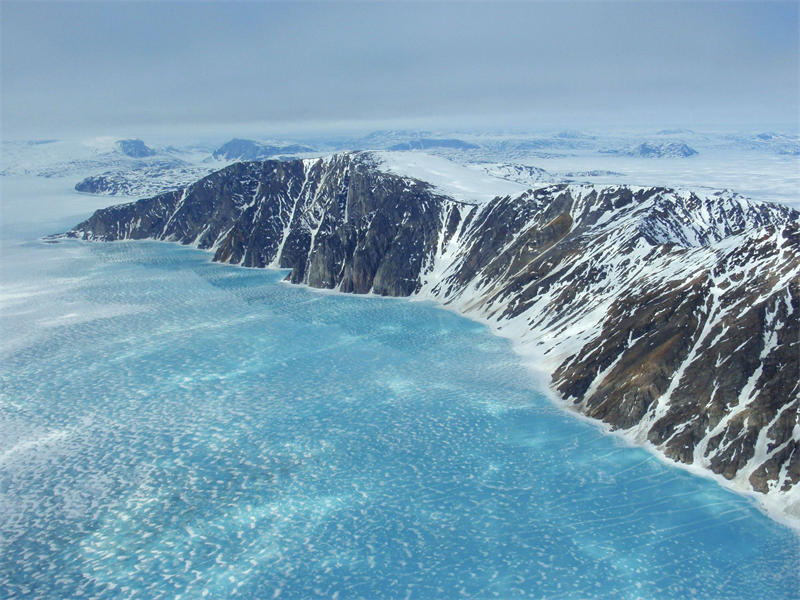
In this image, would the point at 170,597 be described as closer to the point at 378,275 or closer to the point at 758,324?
the point at 758,324

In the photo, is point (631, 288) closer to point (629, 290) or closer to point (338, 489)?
point (629, 290)

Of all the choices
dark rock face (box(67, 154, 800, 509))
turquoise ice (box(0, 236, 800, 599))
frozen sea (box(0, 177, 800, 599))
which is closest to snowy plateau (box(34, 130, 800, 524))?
dark rock face (box(67, 154, 800, 509))

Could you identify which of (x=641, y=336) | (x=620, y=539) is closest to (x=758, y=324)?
(x=641, y=336)

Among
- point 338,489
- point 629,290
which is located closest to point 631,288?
point 629,290

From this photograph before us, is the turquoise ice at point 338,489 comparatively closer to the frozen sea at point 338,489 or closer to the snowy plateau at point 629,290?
the frozen sea at point 338,489

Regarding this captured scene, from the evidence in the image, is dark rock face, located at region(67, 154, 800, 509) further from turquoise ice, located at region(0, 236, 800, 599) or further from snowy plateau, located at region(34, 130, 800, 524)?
turquoise ice, located at region(0, 236, 800, 599)

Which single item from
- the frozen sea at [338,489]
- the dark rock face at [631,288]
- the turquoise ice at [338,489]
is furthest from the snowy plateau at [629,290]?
the frozen sea at [338,489]
